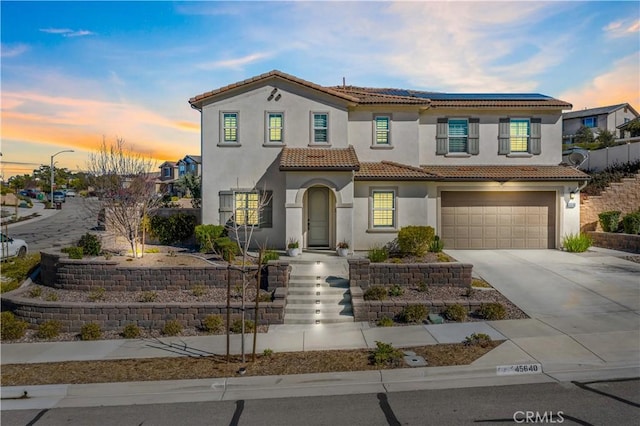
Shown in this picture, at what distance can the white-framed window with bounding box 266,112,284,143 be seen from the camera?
1805 centimetres

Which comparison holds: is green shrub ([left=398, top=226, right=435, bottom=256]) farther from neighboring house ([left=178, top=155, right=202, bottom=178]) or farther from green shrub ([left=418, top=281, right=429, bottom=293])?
neighboring house ([left=178, top=155, right=202, bottom=178])

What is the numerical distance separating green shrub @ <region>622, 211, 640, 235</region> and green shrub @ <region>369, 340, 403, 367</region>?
15.2 metres

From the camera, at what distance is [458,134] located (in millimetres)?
20062

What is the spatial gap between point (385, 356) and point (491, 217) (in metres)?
12.7

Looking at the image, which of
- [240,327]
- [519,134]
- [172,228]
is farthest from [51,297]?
[519,134]

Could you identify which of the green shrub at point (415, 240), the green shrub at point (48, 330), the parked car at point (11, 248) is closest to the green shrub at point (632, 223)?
the green shrub at point (415, 240)

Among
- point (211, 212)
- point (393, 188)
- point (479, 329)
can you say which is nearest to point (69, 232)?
point (211, 212)

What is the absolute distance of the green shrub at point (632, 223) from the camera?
18.0 meters

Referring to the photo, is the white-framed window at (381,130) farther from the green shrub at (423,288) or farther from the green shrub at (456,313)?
the green shrub at (456,313)

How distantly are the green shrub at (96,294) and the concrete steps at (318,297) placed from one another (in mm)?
5598

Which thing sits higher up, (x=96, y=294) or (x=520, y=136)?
(x=520, y=136)

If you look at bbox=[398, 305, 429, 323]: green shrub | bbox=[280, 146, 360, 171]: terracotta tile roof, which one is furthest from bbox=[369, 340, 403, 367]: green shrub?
bbox=[280, 146, 360, 171]: terracotta tile roof

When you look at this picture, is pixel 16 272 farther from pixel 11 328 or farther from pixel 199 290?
pixel 199 290

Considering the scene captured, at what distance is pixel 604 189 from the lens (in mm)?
20406
